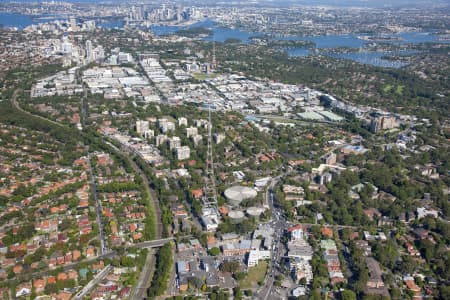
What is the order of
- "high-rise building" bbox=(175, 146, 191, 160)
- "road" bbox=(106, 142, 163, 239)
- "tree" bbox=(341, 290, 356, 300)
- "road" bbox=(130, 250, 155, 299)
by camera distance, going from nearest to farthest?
1. "tree" bbox=(341, 290, 356, 300)
2. "road" bbox=(130, 250, 155, 299)
3. "road" bbox=(106, 142, 163, 239)
4. "high-rise building" bbox=(175, 146, 191, 160)

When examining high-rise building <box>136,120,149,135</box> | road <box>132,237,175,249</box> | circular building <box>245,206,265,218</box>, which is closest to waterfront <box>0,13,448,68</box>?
high-rise building <box>136,120,149,135</box>

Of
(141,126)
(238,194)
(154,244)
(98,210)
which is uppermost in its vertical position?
(141,126)

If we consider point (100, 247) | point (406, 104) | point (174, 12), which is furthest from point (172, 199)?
point (174, 12)

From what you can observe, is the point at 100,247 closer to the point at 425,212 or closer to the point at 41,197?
the point at 41,197

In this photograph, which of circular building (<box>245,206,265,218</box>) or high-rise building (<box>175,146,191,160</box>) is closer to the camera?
circular building (<box>245,206,265,218</box>)

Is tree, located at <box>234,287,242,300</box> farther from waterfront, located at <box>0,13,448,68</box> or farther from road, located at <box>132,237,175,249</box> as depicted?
waterfront, located at <box>0,13,448,68</box>

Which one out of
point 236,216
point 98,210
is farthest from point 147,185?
point 236,216

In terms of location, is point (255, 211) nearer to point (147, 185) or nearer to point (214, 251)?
point (214, 251)
